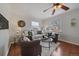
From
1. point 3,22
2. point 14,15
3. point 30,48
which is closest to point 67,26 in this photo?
point 30,48

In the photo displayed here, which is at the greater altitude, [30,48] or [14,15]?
[14,15]

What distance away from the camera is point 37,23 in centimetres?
175

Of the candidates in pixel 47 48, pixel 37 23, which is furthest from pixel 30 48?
pixel 37 23

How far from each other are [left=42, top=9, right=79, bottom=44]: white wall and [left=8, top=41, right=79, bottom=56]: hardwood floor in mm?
78

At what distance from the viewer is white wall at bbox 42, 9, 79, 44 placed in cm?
173

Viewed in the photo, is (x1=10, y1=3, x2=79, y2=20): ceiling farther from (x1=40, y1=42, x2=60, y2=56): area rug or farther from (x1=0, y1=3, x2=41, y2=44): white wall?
(x1=40, y1=42, x2=60, y2=56): area rug

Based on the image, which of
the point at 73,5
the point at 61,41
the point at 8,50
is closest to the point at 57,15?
the point at 73,5

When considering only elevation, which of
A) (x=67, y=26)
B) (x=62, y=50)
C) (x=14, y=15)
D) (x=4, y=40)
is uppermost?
(x=14, y=15)

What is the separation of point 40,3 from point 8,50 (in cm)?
87

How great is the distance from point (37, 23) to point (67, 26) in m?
0.46

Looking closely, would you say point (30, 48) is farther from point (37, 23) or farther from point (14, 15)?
point (14, 15)

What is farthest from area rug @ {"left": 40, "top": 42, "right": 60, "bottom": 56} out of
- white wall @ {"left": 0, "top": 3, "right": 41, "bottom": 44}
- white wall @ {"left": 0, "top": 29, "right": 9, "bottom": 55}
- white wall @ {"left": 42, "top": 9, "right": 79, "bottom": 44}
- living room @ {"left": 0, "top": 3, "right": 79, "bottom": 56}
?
white wall @ {"left": 0, "top": 29, "right": 9, "bottom": 55}

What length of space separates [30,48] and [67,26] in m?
0.66

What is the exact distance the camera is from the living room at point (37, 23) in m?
1.72
